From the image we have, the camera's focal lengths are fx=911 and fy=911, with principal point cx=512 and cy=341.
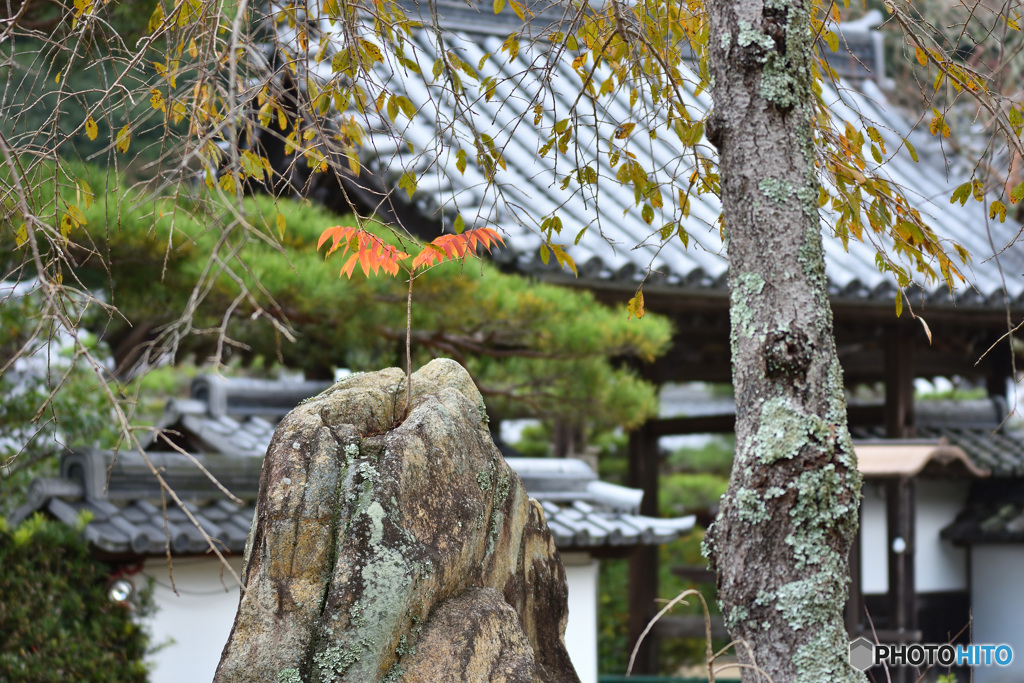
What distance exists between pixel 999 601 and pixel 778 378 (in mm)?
7530

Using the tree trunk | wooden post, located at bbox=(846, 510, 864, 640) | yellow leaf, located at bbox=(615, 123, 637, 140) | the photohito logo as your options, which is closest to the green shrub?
yellow leaf, located at bbox=(615, 123, 637, 140)

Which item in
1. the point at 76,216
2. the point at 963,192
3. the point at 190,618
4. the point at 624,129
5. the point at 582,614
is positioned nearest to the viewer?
the point at 76,216

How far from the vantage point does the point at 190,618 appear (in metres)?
4.84

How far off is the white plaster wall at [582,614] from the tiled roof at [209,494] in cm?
19

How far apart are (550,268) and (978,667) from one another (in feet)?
18.0

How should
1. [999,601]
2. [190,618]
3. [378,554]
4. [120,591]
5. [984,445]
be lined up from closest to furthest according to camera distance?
[378,554] → [120,591] → [190,618] → [999,601] → [984,445]

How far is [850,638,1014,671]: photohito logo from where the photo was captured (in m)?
4.02

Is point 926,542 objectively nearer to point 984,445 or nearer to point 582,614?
point 984,445

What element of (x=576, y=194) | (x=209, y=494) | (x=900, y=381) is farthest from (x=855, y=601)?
(x=209, y=494)

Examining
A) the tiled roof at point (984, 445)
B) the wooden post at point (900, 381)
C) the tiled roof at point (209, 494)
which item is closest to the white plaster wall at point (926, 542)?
the tiled roof at point (984, 445)

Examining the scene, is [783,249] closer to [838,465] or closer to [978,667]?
[838,465]

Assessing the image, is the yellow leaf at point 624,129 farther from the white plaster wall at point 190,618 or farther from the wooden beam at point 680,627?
the wooden beam at point 680,627

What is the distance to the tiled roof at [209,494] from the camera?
4625 millimetres

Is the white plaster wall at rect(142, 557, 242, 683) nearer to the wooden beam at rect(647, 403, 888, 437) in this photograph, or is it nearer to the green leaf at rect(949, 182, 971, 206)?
the green leaf at rect(949, 182, 971, 206)
